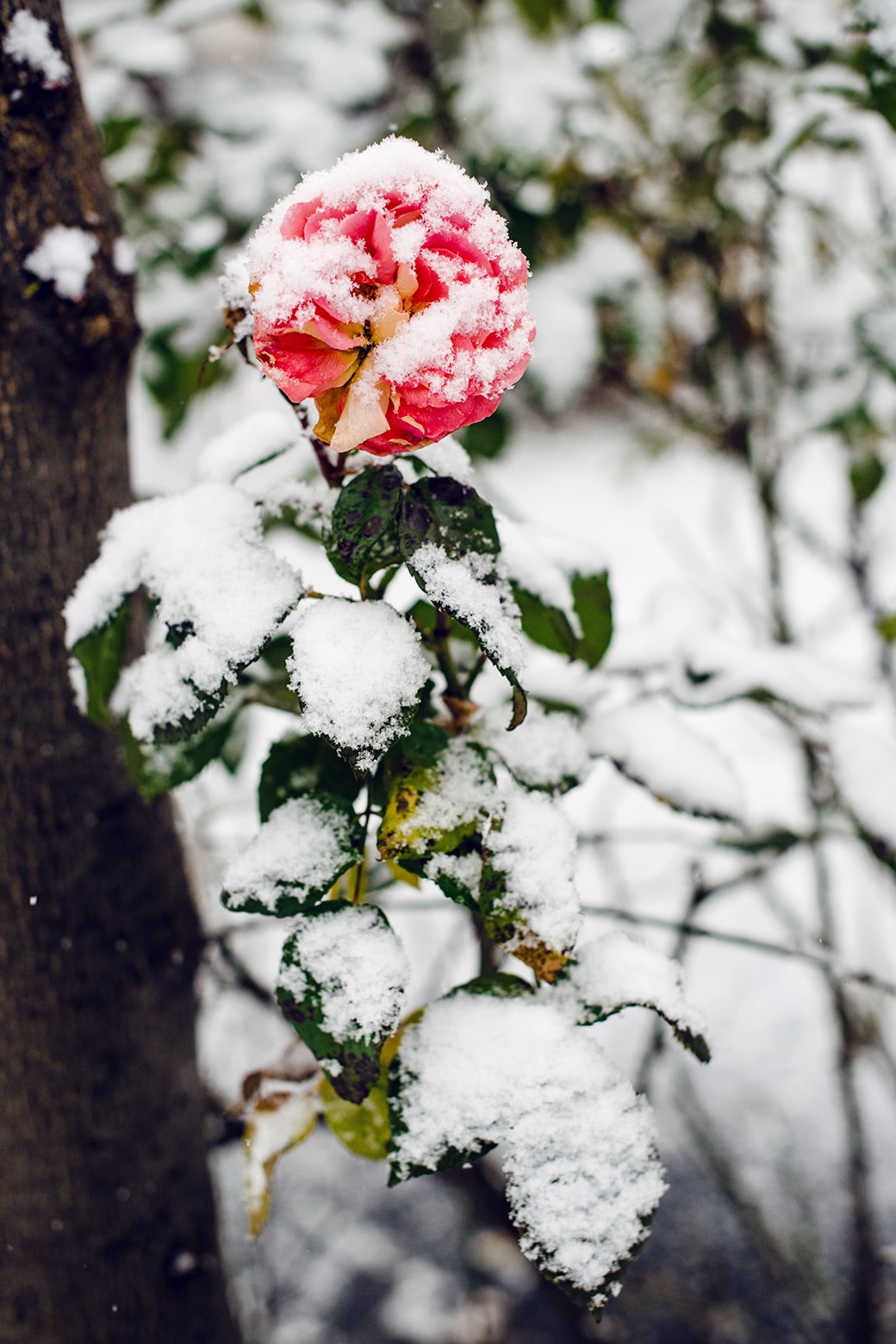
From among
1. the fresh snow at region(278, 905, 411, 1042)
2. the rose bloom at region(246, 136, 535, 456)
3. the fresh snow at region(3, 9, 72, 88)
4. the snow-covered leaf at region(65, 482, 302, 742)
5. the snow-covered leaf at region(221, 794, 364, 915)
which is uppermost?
the fresh snow at region(3, 9, 72, 88)

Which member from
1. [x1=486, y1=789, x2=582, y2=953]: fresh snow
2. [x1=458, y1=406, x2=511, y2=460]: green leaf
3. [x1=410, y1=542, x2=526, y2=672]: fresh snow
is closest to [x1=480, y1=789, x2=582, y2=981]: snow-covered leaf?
[x1=486, y1=789, x2=582, y2=953]: fresh snow

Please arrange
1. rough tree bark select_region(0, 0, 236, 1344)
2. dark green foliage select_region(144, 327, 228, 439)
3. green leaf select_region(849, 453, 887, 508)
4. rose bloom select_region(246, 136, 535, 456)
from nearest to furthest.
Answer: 1. rose bloom select_region(246, 136, 535, 456)
2. rough tree bark select_region(0, 0, 236, 1344)
3. green leaf select_region(849, 453, 887, 508)
4. dark green foliage select_region(144, 327, 228, 439)

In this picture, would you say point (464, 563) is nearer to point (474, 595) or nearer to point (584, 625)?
point (474, 595)

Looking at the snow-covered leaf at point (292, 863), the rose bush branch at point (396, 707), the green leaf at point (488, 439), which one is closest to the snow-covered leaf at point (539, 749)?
the rose bush branch at point (396, 707)

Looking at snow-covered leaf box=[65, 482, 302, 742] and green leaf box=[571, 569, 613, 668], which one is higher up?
snow-covered leaf box=[65, 482, 302, 742]

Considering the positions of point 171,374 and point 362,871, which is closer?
point 362,871

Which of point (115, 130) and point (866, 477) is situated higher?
point (115, 130)

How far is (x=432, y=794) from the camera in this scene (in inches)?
18.3

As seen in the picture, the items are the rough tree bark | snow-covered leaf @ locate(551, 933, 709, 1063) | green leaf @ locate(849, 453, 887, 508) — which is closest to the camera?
snow-covered leaf @ locate(551, 933, 709, 1063)

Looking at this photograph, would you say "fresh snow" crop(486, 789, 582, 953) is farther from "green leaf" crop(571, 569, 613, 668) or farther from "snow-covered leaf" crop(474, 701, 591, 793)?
"green leaf" crop(571, 569, 613, 668)

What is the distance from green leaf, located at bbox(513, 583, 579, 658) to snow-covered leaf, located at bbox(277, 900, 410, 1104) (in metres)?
0.21

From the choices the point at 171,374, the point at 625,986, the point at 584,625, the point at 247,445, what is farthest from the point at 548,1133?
the point at 171,374

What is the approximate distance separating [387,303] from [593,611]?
0.89 feet

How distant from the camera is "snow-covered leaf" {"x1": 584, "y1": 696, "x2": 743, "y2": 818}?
60 cm
